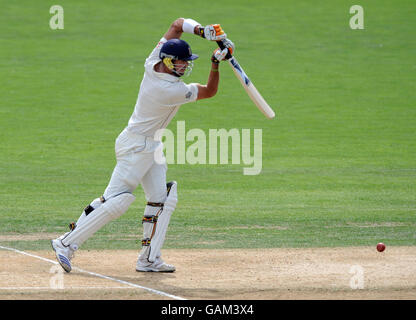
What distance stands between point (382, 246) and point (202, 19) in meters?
21.7

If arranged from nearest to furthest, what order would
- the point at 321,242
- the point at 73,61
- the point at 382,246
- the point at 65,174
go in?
the point at 382,246
the point at 321,242
the point at 65,174
the point at 73,61

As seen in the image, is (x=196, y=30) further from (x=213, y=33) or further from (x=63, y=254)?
(x=63, y=254)

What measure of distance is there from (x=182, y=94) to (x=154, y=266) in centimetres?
186

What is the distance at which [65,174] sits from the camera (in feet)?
55.7

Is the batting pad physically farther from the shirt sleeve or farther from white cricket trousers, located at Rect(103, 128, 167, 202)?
the shirt sleeve

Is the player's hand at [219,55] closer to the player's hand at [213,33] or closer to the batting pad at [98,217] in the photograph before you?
the player's hand at [213,33]

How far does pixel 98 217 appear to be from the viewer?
8.06 meters


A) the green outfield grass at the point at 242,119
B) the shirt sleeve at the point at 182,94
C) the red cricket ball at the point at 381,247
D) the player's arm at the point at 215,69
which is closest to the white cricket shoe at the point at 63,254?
the green outfield grass at the point at 242,119

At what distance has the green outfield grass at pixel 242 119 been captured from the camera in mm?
11898

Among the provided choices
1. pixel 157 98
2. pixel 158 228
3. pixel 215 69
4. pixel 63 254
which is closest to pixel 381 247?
pixel 158 228

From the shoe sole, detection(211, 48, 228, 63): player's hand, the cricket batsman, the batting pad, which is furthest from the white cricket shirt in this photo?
the shoe sole

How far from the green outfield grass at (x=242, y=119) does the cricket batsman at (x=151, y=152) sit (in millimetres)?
1662
